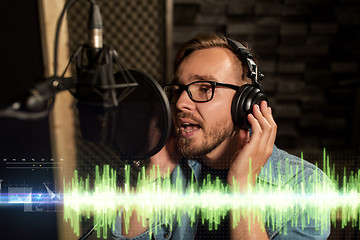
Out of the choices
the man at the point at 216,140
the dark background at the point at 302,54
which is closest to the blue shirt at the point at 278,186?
the man at the point at 216,140

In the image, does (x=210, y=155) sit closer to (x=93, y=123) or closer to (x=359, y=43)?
(x=93, y=123)

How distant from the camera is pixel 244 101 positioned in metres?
0.88

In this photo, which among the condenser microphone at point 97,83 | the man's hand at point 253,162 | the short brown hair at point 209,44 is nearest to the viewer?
the condenser microphone at point 97,83

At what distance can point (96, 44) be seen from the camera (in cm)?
52

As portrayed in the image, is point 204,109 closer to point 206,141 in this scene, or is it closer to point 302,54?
point 206,141

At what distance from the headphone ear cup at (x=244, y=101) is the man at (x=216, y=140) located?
0.02 m

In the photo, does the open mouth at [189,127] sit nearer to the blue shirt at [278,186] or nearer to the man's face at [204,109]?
the man's face at [204,109]

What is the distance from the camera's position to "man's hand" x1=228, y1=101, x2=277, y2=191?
846mm

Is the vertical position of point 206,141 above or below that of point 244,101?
below

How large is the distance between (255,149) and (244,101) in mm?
151

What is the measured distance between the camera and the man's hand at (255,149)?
846 millimetres

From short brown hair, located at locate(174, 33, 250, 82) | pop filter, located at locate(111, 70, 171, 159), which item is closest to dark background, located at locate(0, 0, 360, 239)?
short brown hair, located at locate(174, 33, 250, 82)

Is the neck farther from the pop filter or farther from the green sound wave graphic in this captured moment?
the pop filter

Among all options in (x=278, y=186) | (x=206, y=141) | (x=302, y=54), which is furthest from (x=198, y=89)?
(x=302, y=54)
